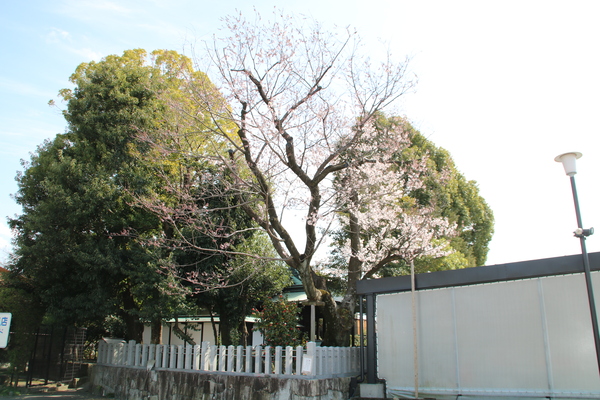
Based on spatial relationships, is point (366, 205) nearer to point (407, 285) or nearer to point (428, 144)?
point (407, 285)

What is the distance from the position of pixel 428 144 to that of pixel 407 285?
47.2 feet

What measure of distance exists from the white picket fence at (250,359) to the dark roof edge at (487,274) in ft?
5.08

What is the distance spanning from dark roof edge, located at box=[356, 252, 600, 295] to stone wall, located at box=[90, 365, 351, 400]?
2063mm

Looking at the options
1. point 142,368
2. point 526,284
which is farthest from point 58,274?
point 526,284

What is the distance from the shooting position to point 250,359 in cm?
892

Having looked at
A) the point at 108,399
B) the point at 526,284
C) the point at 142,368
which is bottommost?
the point at 108,399

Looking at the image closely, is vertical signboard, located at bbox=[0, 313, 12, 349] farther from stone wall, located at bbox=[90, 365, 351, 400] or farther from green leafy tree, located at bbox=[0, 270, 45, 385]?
green leafy tree, located at bbox=[0, 270, 45, 385]

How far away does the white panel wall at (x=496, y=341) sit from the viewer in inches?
248

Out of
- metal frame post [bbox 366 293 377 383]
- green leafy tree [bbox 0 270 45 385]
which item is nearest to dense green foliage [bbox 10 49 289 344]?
green leafy tree [bbox 0 270 45 385]

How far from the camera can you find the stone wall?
8047mm

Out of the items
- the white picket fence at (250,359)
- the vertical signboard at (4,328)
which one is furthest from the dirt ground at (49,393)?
Answer: the vertical signboard at (4,328)

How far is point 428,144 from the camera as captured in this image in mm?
21109

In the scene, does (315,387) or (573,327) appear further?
(315,387)

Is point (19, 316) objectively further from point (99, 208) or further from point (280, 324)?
point (280, 324)
